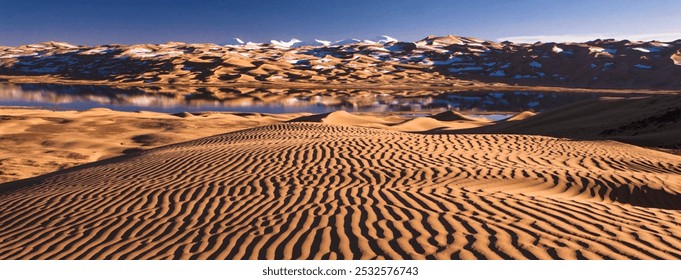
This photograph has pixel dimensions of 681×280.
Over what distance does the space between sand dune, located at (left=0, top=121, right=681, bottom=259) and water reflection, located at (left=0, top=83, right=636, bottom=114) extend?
2901 centimetres

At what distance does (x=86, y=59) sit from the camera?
4006 inches

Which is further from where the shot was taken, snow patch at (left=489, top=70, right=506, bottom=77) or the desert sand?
snow patch at (left=489, top=70, right=506, bottom=77)

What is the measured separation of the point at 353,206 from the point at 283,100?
137ft

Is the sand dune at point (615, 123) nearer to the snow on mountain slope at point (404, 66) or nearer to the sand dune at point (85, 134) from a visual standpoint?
the sand dune at point (85, 134)

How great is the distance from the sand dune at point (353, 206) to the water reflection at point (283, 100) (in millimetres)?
29007

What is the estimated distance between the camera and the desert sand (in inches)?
205

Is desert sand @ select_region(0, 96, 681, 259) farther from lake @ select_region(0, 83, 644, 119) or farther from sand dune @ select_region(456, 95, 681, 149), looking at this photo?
lake @ select_region(0, 83, 644, 119)

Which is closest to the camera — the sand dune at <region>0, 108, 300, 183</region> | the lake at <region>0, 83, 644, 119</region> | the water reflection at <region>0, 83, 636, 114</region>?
the sand dune at <region>0, 108, 300, 183</region>

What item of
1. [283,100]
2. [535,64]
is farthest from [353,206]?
[535,64]

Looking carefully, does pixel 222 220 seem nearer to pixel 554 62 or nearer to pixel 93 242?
pixel 93 242

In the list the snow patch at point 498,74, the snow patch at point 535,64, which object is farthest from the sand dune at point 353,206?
the snow patch at point 535,64

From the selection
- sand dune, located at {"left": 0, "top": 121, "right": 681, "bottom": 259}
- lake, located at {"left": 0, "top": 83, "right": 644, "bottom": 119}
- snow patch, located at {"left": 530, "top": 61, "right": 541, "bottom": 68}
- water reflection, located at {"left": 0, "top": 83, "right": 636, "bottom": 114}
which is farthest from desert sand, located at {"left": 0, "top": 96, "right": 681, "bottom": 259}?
snow patch, located at {"left": 530, "top": 61, "right": 541, "bottom": 68}

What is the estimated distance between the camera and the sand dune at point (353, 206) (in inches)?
204
